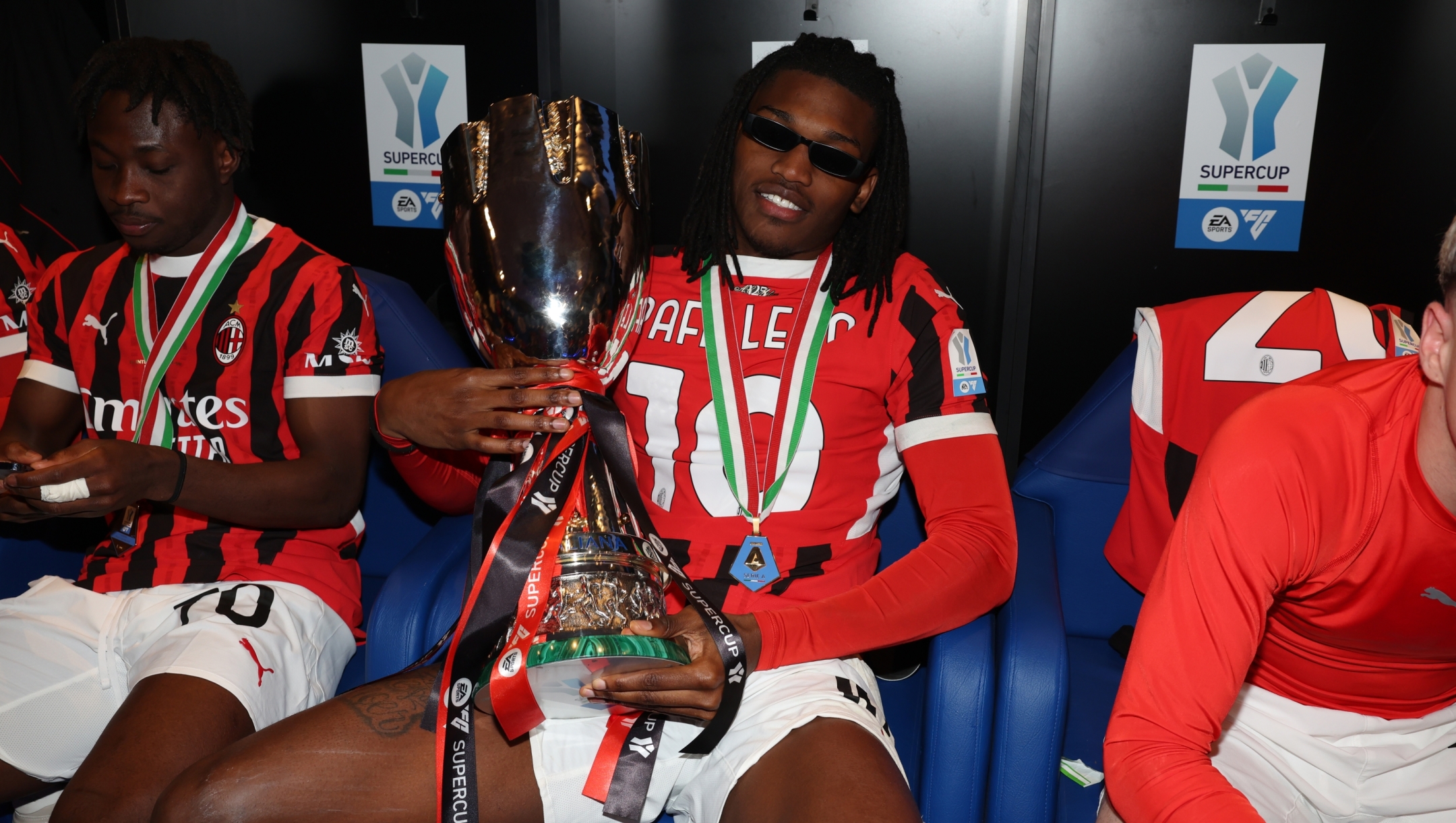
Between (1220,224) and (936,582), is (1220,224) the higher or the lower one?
the higher one

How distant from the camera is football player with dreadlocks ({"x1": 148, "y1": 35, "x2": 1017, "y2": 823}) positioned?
119cm

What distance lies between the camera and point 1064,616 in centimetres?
172

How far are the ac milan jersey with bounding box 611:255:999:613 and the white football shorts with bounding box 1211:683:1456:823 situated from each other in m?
0.55

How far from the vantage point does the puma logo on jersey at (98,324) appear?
1.68m

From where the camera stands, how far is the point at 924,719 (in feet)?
4.44

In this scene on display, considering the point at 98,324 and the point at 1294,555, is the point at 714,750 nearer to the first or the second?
the point at 1294,555

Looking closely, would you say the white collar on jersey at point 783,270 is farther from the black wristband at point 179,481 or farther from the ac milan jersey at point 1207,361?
the black wristband at point 179,481

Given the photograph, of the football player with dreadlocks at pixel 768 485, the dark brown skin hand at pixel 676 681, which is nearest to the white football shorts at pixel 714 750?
the football player with dreadlocks at pixel 768 485

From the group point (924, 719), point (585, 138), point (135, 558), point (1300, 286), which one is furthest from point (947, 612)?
point (1300, 286)

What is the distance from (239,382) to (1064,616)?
1478 millimetres

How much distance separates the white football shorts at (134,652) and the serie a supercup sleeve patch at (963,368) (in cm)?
109

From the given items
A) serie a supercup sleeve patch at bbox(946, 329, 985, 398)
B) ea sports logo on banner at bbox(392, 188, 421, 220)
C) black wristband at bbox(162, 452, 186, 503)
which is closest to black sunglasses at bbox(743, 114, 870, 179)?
serie a supercup sleeve patch at bbox(946, 329, 985, 398)

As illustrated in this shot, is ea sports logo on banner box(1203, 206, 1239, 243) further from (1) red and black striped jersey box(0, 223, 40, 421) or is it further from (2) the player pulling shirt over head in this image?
(1) red and black striped jersey box(0, 223, 40, 421)

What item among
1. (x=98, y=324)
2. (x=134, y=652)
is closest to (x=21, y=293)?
(x=98, y=324)
